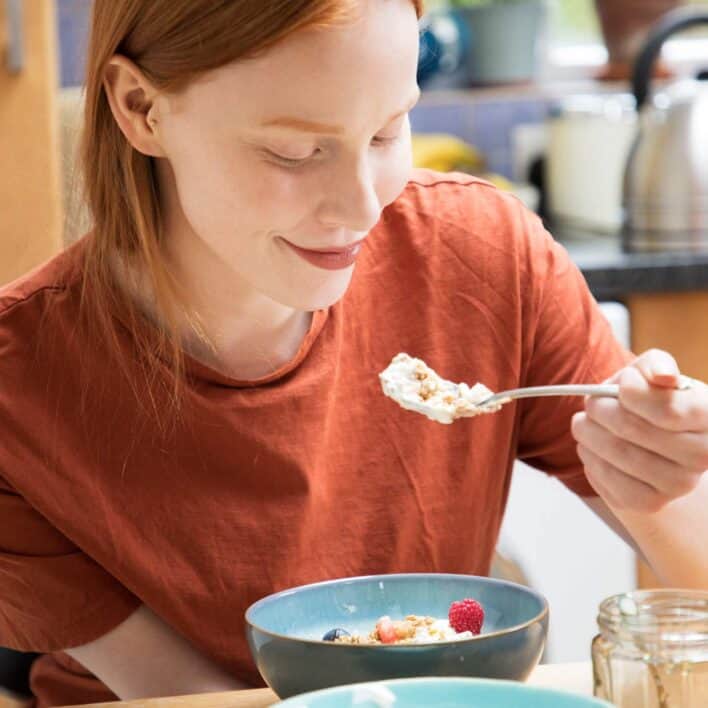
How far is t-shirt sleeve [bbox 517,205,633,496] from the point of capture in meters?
1.40

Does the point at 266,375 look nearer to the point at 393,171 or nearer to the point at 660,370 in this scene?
the point at 393,171

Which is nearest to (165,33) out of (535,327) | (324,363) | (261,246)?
(261,246)

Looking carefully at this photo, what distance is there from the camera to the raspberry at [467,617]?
1.06m

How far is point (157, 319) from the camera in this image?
1.30 meters

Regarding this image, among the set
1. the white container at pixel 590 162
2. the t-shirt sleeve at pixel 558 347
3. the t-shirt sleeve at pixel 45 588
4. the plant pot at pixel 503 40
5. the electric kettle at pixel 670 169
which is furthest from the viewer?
the plant pot at pixel 503 40

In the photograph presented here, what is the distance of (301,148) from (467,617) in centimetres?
36

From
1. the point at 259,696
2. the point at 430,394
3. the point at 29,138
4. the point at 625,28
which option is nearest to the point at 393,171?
the point at 430,394

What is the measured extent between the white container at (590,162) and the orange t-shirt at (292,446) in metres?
1.22

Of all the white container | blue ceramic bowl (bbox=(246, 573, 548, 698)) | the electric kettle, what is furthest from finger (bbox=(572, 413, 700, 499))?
the white container

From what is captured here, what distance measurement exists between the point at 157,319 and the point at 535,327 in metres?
0.37

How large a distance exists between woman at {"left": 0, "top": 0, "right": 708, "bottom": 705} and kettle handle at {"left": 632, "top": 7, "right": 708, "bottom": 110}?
110 centimetres

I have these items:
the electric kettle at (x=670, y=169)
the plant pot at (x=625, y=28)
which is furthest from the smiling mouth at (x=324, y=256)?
the plant pot at (x=625, y=28)

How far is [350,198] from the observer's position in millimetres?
1111

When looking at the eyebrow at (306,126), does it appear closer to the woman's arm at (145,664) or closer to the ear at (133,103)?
the ear at (133,103)
